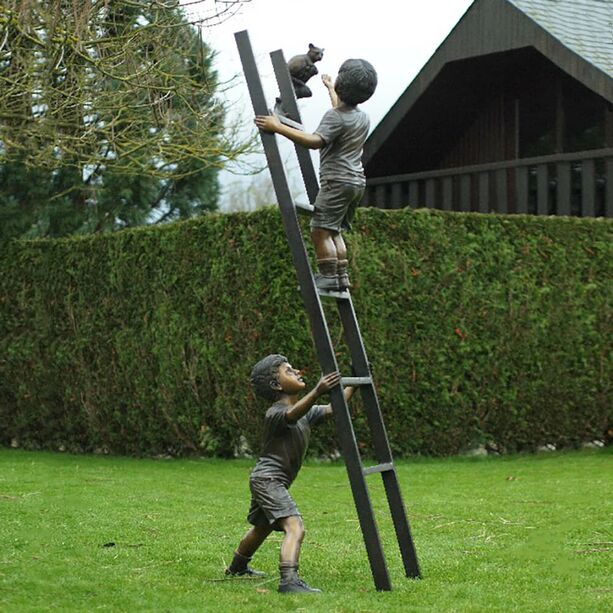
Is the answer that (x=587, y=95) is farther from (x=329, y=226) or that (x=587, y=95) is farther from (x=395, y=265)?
(x=329, y=226)

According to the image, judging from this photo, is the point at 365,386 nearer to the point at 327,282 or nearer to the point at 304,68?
the point at 327,282

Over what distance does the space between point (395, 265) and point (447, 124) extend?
6.04 meters

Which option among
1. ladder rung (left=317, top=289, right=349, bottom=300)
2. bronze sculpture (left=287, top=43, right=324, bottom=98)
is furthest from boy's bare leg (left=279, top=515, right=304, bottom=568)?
bronze sculpture (left=287, top=43, right=324, bottom=98)

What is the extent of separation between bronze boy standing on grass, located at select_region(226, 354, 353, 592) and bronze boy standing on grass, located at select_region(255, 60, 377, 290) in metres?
0.56

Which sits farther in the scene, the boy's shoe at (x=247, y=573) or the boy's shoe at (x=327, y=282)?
the boy's shoe at (x=247, y=573)

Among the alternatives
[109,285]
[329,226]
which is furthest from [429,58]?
[329,226]

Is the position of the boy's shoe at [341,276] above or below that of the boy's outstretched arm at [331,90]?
below

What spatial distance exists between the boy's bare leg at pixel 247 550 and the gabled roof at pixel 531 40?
1001 centimetres

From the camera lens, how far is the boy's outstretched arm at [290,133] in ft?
18.7

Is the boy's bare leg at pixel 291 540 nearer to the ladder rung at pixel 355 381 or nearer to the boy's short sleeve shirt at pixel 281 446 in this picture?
the boy's short sleeve shirt at pixel 281 446

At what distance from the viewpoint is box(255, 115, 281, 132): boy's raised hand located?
5.70 metres

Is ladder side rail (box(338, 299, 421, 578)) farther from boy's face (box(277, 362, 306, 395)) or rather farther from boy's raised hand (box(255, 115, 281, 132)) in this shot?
boy's raised hand (box(255, 115, 281, 132))

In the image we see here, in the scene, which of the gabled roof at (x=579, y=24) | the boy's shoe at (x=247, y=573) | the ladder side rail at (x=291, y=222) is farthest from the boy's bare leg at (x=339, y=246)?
the gabled roof at (x=579, y=24)

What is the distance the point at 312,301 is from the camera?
18.9 feet
